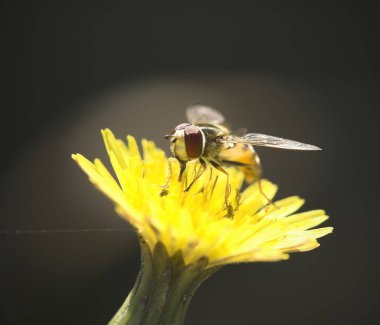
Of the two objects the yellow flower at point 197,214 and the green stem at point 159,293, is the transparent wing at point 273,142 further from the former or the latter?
the green stem at point 159,293

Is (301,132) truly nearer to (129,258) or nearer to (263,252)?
(129,258)

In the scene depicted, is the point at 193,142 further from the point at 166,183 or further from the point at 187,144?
the point at 166,183

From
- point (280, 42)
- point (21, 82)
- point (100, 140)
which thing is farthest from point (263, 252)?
point (280, 42)

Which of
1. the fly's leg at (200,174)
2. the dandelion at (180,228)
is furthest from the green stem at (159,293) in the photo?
the fly's leg at (200,174)

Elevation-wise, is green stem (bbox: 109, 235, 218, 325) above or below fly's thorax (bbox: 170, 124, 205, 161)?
below

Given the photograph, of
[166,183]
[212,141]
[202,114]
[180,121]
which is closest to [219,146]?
[212,141]

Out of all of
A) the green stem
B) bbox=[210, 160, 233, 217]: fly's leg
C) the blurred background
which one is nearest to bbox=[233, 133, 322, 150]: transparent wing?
bbox=[210, 160, 233, 217]: fly's leg

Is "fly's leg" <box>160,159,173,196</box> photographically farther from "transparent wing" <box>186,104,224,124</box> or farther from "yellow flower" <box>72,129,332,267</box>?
"transparent wing" <box>186,104,224,124</box>
